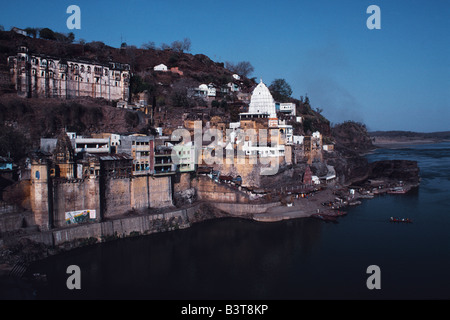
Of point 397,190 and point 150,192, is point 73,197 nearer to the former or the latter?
point 150,192

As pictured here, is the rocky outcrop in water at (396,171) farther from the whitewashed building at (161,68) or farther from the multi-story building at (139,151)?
the multi-story building at (139,151)

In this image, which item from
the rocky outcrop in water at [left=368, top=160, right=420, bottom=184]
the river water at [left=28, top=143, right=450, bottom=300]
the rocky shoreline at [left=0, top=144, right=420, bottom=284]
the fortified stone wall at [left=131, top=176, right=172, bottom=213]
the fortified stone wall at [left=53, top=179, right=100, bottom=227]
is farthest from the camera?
the rocky outcrop in water at [left=368, top=160, right=420, bottom=184]

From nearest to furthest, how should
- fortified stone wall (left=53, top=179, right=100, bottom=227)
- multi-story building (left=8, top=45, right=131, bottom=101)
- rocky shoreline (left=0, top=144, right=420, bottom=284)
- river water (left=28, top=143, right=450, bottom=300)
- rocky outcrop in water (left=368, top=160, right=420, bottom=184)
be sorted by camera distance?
river water (left=28, top=143, right=450, bottom=300) < rocky shoreline (left=0, top=144, right=420, bottom=284) < fortified stone wall (left=53, top=179, right=100, bottom=227) < multi-story building (left=8, top=45, right=131, bottom=101) < rocky outcrop in water (left=368, top=160, right=420, bottom=184)

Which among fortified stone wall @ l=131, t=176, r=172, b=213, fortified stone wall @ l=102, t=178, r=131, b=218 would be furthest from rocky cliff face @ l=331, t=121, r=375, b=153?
fortified stone wall @ l=102, t=178, r=131, b=218

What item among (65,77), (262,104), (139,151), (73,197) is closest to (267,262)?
(139,151)

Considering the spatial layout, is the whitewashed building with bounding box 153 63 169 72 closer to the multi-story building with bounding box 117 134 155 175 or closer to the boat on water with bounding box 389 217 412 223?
the multi-story building with bounding box 117 134 155 175

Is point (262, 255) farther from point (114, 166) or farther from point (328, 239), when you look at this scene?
point (114, 166)

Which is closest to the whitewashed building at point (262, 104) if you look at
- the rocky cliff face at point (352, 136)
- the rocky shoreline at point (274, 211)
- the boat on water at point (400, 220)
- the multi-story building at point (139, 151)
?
the rocky shoreline at point (274, 211)
